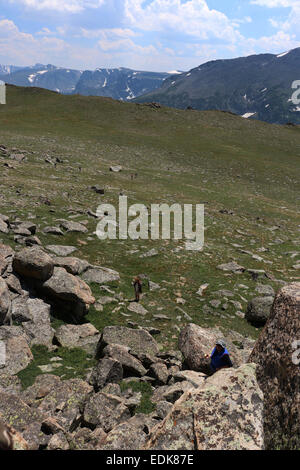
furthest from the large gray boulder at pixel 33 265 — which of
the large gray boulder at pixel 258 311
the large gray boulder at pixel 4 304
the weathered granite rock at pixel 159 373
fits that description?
the large gray boulder at pixel 258 311

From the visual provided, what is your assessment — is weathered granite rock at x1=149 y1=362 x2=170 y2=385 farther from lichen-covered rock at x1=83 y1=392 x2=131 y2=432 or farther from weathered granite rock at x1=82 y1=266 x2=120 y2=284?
weathered granite rock at x1=82 y1=266 x2=120 y2=284

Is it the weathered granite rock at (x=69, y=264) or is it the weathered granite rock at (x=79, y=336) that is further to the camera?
the weathered granite rock at (x=69, y=264)

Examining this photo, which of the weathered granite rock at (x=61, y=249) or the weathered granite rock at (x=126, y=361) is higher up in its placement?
the weathered granite rock at (x=61, y=249)

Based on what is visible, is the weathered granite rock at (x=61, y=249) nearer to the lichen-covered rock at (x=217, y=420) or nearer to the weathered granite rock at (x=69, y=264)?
the weathered granite rock at (x=69, y=264)

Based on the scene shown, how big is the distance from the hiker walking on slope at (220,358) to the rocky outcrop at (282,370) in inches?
77.5

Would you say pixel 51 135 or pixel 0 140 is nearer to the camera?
pixel 0 140

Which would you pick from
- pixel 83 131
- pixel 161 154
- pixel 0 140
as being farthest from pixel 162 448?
pixel 83 131

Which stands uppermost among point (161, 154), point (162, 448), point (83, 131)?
point (83, 131)

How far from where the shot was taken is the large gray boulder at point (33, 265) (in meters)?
13.2

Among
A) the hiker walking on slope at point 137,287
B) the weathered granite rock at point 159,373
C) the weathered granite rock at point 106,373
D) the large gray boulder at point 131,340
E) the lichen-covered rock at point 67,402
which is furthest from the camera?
the hiker walking on slope at point 137,287
